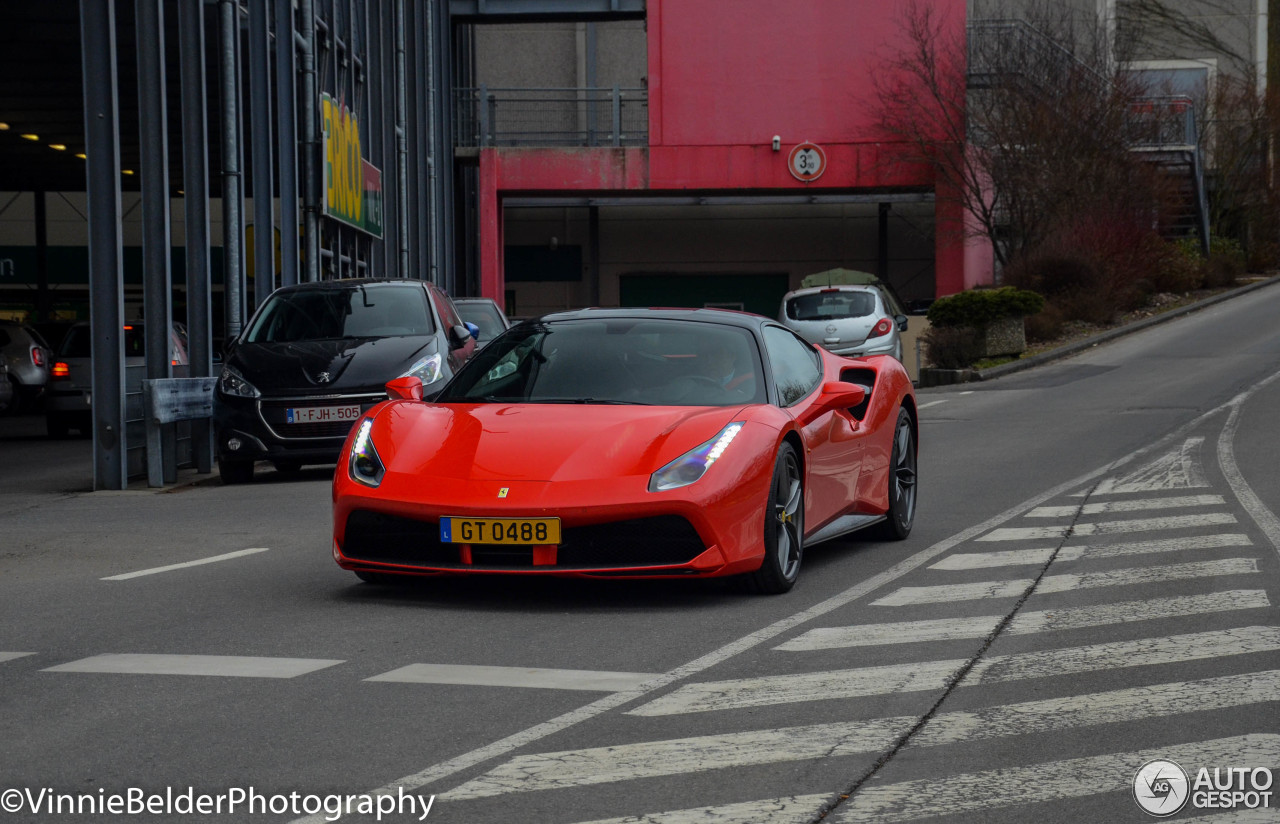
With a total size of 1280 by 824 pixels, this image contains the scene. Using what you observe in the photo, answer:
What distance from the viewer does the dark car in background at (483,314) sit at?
2164 cm

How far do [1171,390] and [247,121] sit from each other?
14738 millimetres

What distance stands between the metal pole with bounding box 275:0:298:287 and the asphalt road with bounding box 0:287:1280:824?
30.8 feet

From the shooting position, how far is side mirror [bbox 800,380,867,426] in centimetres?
794

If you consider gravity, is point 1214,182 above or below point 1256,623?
above

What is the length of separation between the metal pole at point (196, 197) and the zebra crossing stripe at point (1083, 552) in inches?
349

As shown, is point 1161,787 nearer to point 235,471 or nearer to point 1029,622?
point 1029,622

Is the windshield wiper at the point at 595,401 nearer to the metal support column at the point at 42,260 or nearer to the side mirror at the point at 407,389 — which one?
the side mirror at the point at 407,389

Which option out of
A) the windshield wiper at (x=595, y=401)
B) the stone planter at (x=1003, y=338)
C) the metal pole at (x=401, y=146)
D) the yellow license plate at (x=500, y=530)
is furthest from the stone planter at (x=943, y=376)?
the yellow license plate at (x=500, y=530)

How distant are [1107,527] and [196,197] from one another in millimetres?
9269

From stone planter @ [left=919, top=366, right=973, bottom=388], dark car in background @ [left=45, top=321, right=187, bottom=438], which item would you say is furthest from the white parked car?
dark car in background @ [left=45, top=321, right=187, bottom=438]

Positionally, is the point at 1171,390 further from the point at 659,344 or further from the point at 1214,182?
the point at 1214,182

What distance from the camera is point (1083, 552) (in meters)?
8.57

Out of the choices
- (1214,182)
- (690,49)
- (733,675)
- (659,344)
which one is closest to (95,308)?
(659,344)

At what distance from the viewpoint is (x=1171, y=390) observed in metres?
21.6
